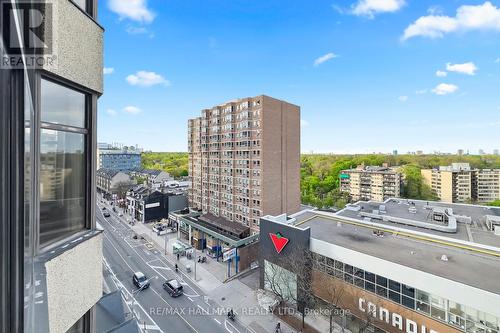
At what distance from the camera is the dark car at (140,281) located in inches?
964

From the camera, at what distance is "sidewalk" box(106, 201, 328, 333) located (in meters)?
19.8

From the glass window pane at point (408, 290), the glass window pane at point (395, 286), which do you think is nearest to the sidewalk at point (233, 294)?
the glass window pane at point (395, 286)

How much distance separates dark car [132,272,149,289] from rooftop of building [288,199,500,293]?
1649cm

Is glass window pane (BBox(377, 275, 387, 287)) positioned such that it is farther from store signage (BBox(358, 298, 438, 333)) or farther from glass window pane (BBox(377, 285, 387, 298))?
store signage (BBox(358, 298, 438, 333))

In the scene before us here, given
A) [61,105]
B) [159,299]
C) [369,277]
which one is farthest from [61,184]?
[159,299]

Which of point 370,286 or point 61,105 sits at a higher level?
point 61,105

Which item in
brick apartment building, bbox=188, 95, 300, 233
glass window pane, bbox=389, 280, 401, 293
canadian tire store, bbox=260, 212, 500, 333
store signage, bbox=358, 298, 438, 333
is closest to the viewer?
canadian tire store, bbox=260, 212, 500, 333

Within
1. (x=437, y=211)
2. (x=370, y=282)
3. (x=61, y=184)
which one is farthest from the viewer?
(x=437, y=211)

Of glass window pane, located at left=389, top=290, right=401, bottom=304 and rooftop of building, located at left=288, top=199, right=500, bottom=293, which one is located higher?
rooftop of building, located at left=288, top=199, right=500, bottom=293

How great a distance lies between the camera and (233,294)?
24062mm

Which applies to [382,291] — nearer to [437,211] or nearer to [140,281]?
[437,211]

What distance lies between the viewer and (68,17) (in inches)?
111

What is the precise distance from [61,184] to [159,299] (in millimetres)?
24279

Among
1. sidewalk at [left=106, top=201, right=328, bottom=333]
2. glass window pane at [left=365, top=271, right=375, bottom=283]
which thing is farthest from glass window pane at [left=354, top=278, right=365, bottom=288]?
sidewalk at [left=106, top=201, right=328, bottom=333]
